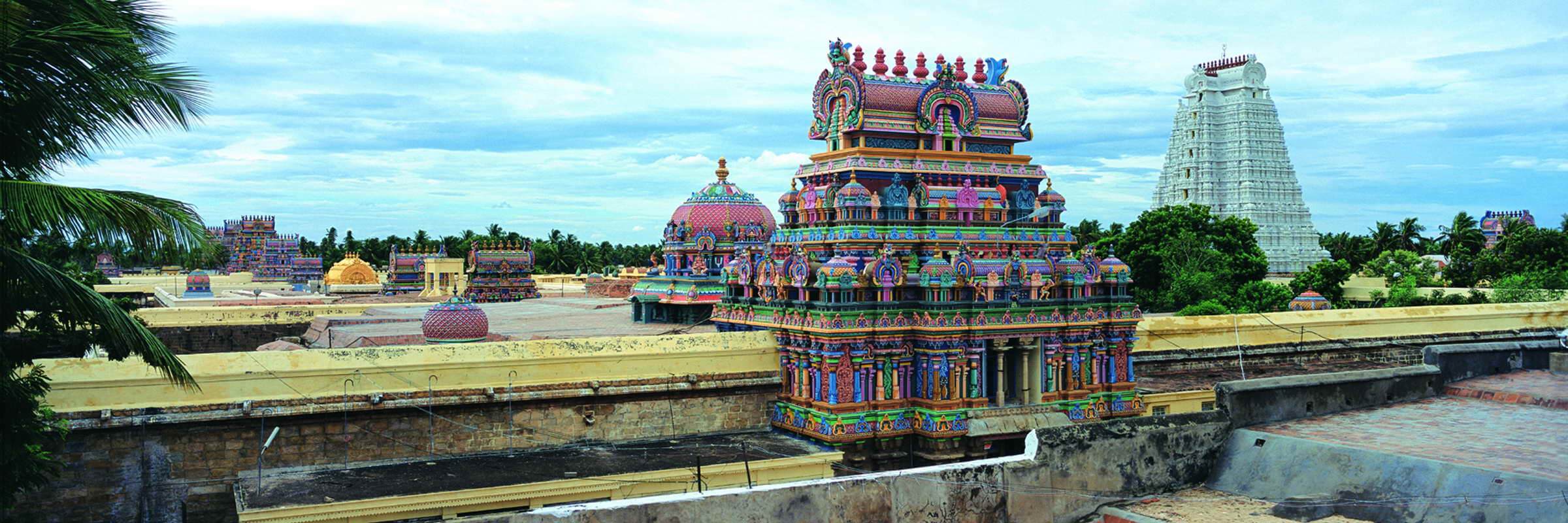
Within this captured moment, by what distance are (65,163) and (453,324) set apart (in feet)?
29.3

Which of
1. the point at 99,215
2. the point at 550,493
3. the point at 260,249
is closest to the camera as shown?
the point at 99,215

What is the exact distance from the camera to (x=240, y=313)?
32000mm

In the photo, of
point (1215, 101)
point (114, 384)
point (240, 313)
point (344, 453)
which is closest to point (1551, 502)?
point (344, 453)

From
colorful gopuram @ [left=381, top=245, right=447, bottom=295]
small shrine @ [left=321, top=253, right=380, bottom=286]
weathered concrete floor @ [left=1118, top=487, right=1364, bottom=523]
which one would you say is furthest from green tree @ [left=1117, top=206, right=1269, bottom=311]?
small shrine @ [left=321, top=253, right=380, bottom=286]

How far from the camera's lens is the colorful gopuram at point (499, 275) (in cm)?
4603

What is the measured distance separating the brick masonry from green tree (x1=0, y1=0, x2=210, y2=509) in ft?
7.08

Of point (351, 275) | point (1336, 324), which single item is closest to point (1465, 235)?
point (1336, 324)

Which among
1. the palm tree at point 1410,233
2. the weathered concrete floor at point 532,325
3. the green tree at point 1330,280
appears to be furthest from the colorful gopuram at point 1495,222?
the weathered concrete floor at point 532,325

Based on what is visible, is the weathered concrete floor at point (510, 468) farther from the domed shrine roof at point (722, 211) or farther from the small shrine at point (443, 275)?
the small shrine at point (443, 275)

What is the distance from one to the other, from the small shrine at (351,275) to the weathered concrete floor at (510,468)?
49761mm

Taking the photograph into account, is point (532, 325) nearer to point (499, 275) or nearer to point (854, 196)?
point (854, 196)

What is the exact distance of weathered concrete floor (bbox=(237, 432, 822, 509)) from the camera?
13469mm

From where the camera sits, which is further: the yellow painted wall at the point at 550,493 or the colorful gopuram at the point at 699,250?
the colorful gopuram at the point at 699,250

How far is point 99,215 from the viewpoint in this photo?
8.76m
